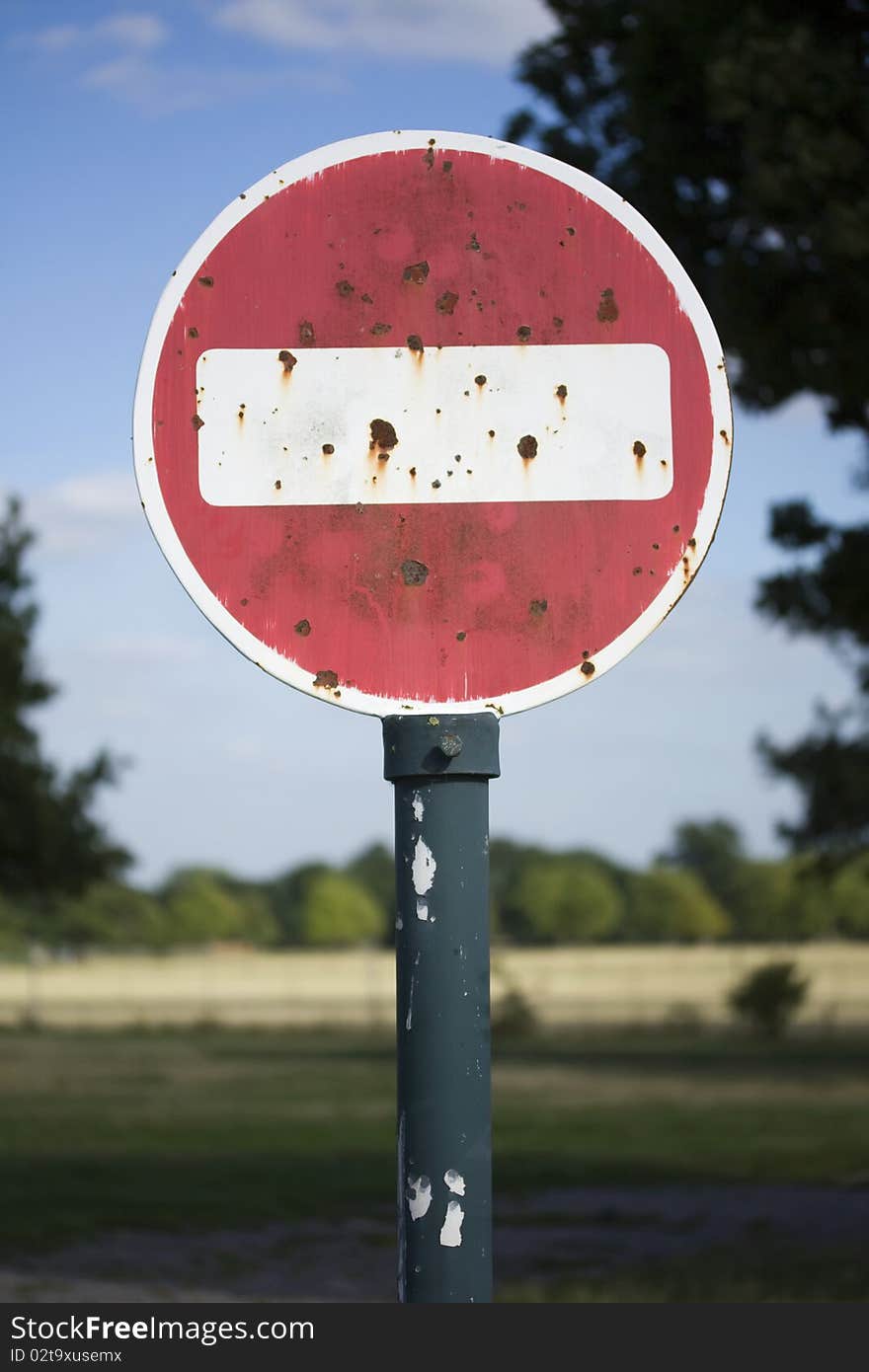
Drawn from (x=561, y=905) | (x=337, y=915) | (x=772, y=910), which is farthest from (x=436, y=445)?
(x=337, y=915)

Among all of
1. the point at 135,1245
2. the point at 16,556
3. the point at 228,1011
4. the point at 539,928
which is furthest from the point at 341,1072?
the point at 539,928

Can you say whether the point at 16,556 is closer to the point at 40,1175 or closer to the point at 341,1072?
the point at 341,1072

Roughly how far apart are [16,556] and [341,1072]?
30.9 ft

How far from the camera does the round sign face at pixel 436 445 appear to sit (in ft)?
7.32

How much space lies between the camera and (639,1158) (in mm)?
16641

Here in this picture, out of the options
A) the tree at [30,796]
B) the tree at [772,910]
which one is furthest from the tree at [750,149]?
the tree at [772,910]

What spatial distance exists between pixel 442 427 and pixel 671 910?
4073 inches

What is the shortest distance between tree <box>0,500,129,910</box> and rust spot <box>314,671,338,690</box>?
927 inches

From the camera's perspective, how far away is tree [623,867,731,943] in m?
101

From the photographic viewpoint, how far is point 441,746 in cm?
213

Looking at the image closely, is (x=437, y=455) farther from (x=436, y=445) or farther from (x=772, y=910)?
(x=772, y=910)

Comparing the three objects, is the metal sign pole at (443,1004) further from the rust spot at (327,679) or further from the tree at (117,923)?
the tree at (117,923)

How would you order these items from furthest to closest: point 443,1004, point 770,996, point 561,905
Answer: point 561,905, point 770,996, point 443,1004

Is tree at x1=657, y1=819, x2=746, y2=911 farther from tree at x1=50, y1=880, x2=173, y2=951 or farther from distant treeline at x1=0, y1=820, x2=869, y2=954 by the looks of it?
tree at x1=50, y1=880, x2=173, y2=951
